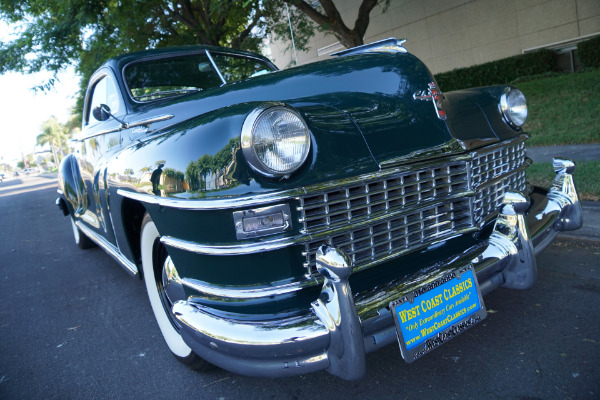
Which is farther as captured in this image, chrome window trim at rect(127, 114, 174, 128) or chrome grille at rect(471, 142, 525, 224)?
chrome window trim at rect(127, 114, 174, 128)

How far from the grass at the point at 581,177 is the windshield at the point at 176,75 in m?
2.93

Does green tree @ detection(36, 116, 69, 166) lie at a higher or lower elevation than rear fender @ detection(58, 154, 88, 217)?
higher

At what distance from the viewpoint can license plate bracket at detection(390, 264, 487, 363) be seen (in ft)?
5.91

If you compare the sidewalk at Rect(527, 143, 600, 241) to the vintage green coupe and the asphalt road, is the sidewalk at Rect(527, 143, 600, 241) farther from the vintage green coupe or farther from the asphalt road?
the vintage green coupe

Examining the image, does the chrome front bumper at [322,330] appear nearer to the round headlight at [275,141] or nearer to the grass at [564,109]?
the round headlight at [275,141]

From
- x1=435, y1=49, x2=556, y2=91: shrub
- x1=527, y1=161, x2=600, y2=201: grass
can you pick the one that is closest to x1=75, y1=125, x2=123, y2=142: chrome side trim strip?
x1=527, y1=161, x2=600, y2=201: grass

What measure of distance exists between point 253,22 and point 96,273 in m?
9.11

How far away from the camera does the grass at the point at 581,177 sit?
4075mm

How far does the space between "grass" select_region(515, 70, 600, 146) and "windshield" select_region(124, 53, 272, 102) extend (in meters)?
5.40

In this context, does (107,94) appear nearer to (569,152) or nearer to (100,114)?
(100,114)

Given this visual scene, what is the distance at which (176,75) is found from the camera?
11.2 feet

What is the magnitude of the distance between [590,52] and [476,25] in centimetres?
345

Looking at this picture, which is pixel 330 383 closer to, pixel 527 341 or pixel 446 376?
pixel 446 376

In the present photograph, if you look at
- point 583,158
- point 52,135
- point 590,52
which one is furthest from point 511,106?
point 52,135
